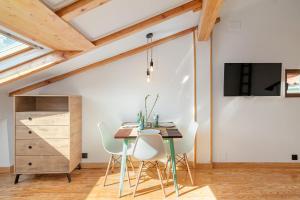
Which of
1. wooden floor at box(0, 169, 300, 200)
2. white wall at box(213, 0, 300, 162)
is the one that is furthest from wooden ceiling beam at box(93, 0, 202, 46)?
wooden floor at box(0, 169, 300, 200)

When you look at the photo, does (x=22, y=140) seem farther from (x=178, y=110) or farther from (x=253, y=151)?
(x=253, y=151)

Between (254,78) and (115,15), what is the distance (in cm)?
271

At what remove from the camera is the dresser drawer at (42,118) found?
342 cm

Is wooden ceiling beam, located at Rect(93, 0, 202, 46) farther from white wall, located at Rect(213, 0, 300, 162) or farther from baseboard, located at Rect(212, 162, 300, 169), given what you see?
baseboard, located at Rect(212, 162, 300, 169)

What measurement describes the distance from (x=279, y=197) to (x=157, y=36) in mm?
2855

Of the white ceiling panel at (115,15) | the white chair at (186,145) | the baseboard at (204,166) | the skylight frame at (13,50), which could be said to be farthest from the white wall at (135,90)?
the skylight frame at (13,50)

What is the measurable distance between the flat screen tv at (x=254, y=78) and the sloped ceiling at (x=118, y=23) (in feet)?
3.51

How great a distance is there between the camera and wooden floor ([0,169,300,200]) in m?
3.02

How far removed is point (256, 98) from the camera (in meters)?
4.06

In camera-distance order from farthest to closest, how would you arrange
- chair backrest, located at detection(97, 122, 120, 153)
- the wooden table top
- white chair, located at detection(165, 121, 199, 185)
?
chair backrest, located at detection(97, 122, 120, 153), white chair, located at detection(165, 121, 199, 185), the wooden table top

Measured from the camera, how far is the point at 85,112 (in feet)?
13.4

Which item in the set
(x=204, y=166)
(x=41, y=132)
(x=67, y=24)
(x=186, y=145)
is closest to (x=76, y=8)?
(x=67, y=24)

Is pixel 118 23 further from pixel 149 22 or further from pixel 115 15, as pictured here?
pixel 149 22

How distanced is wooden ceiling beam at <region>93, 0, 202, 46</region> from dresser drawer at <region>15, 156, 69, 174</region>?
1860mm
